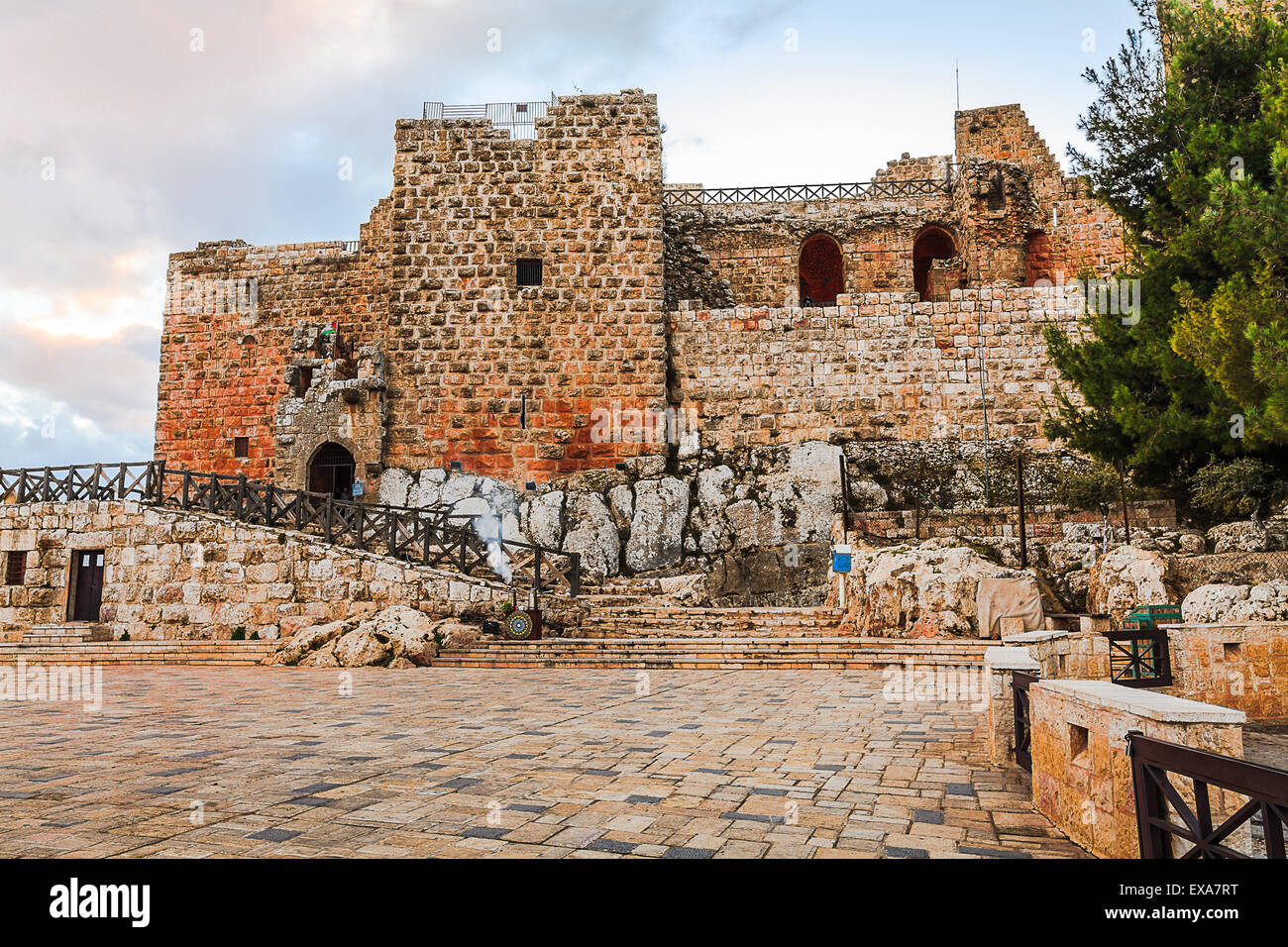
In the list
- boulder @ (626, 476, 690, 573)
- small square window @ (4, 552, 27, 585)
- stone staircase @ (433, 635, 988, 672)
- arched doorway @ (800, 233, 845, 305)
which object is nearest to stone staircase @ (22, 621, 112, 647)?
small square window @ (4, 552, 27, 585)

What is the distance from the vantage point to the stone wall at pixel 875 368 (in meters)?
17.5

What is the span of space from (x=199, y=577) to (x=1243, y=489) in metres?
16.9

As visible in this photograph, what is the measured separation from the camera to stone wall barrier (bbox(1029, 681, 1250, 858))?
2.48 meters

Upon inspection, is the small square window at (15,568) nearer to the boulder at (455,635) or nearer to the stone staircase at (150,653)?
the stone staircase at (150,653)

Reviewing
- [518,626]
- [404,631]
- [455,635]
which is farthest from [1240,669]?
[404,631]

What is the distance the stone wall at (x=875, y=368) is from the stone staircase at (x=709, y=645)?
5.67m

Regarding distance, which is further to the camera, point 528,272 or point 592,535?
point 528,272

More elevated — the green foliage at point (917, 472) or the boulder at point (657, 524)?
the green foliage at point (917, 472)

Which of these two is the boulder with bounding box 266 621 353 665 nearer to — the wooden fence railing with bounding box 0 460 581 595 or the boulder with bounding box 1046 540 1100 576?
the wooden fence railing with bounding box 0 460 581 595

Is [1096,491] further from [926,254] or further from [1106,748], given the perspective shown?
[1106,748]

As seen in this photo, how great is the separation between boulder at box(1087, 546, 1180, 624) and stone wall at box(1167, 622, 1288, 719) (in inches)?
146

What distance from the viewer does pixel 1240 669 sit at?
6.47 metres

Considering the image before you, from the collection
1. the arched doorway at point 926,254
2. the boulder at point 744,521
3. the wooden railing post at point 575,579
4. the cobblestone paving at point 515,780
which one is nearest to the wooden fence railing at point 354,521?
the wooden railing post at point 575,579
